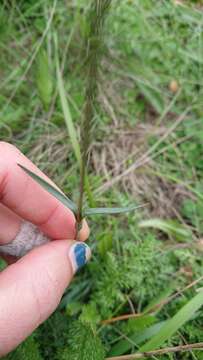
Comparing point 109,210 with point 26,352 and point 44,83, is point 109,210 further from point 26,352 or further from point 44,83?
point 44,83

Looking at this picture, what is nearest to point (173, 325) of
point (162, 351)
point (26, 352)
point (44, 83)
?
point (162, 351)

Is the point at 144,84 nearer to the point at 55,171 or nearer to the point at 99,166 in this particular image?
the point at 99,166

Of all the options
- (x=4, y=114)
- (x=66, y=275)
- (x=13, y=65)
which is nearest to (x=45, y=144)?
(x=4, y=114)

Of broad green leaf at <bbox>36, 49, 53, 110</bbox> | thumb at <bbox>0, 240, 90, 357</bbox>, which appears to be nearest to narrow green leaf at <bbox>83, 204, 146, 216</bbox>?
thumb at <bbox>0, 240, 90, 357</bbox>

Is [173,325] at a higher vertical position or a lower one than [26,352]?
lower

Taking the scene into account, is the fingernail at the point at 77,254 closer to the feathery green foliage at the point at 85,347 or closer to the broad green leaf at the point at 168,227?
the feathery green foliage at the point at 85,347

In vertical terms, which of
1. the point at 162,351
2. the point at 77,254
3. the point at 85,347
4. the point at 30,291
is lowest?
the point at 162,351
